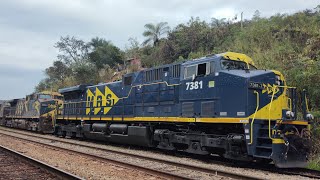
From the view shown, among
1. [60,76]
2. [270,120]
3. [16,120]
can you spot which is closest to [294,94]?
[270,120]

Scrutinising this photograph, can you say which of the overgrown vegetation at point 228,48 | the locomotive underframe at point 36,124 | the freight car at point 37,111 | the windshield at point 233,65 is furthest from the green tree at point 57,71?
the windshield at point 233,65

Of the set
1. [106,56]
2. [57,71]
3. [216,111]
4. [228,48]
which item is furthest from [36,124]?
[57,71]

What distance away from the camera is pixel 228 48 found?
22.9 metres

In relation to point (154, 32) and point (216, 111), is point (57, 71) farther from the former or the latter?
point (216, 111)

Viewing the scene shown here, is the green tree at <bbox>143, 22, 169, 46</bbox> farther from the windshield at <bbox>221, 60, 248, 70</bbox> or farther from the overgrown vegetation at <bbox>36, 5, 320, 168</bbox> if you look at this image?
the windshield at <bbox>221, 60, 248, 70</bbox>

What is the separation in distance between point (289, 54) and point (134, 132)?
8.13m

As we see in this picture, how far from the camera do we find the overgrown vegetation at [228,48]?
1350 cm

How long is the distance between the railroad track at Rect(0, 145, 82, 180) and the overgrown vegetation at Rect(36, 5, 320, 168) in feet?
23.3

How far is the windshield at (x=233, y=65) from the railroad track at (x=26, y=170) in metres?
5.61

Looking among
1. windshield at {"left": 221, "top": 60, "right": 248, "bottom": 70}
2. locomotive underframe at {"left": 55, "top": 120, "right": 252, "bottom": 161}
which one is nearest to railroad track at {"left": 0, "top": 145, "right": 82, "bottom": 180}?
locomotive underframe at {"left": 55, "top": 120, "right": 252, "bottom": 161}

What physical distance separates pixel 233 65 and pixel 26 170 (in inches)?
262

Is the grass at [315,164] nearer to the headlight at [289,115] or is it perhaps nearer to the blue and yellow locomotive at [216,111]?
the blue and yellow locomotive at [216,111]

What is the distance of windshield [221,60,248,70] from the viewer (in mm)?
10383

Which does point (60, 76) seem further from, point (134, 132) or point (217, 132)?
point (217, 132)
